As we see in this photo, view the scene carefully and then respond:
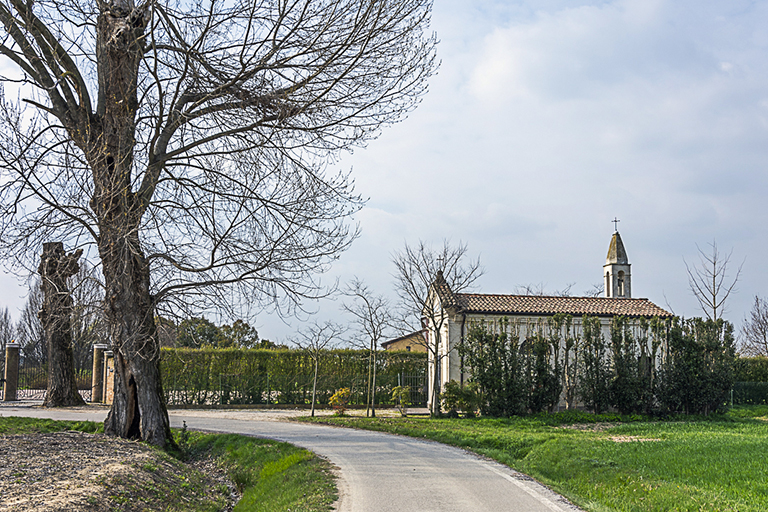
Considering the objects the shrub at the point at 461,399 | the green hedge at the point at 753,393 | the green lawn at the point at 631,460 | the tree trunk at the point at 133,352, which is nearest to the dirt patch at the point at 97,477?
the tree trunk at the point at 133,352

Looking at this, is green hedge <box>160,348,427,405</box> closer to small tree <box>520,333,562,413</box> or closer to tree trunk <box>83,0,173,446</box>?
small tree <box>520,333,562,413</box>

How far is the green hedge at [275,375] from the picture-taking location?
26.1 meters

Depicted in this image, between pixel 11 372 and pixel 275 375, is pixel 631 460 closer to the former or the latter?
pixel 275 375

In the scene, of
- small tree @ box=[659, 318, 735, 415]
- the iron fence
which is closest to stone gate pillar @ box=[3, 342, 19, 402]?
the iron fence

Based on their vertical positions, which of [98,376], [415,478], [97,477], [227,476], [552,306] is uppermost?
[552,306]

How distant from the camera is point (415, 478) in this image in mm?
9383

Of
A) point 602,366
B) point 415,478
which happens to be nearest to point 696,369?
point 602,366

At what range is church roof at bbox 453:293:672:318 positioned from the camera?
24.8 m

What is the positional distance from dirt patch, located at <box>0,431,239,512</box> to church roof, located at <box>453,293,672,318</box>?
14415 mm

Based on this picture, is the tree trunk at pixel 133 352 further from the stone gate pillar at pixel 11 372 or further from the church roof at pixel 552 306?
the stone gate pillar at pixel 11 372

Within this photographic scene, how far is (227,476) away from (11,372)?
19.9 metres

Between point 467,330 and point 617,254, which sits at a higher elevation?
point 617,254

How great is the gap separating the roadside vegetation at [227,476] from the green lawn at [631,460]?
11.8 ft

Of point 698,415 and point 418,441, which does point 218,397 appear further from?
point 698,415
